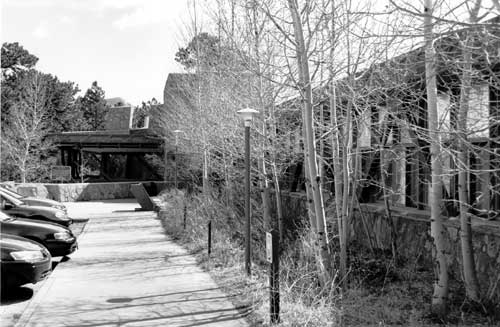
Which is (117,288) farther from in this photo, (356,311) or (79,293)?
(356,311)

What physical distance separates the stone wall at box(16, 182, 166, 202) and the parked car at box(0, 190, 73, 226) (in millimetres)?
17884

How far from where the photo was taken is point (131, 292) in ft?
25.2

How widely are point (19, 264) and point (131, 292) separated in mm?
1486

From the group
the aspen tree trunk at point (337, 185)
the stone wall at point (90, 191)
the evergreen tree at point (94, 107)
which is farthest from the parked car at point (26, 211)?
the evergreen tree at point (94, 107)

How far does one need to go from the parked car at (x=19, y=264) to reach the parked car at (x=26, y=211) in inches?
194

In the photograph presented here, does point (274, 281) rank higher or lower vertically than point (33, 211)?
lower

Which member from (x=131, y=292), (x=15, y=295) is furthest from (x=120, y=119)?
(x=131, y=292)

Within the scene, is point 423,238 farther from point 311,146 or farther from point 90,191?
Answer: point 90,191

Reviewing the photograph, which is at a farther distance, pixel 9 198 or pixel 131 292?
pixel 9 198

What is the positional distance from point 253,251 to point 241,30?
14.1 feet

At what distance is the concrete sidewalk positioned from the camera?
6.25 metres

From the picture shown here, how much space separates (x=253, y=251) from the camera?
10602 mm

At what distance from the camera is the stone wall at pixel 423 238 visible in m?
6.89

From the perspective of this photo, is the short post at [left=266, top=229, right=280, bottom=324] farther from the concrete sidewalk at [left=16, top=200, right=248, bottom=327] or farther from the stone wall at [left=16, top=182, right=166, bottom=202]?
the stone wall at [left=16, top=182, right=166, bottom=202]
